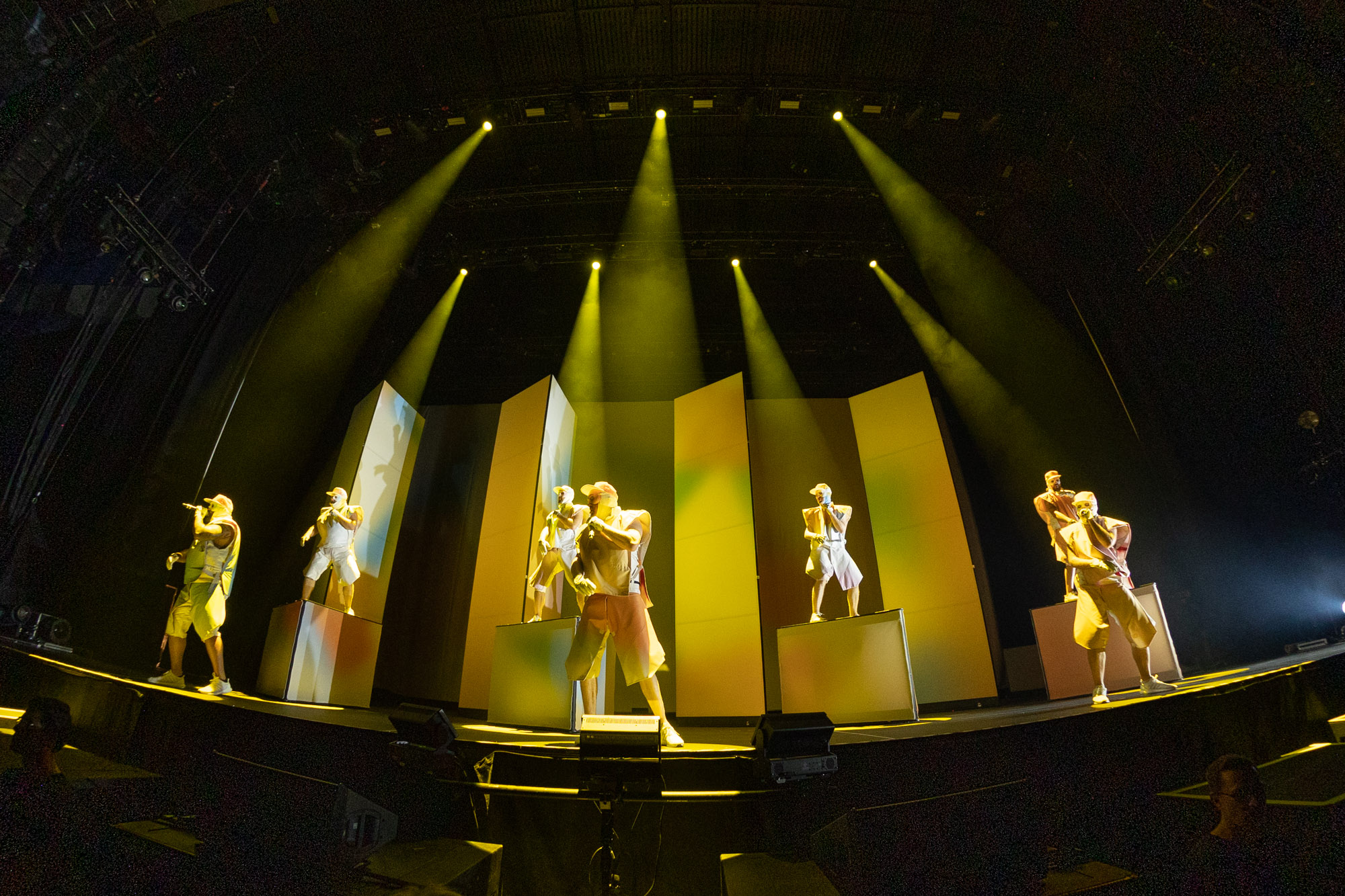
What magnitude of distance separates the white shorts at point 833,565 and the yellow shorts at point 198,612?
5.94 m

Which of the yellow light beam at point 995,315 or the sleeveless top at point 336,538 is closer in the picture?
the sleeveless top at point 336,538

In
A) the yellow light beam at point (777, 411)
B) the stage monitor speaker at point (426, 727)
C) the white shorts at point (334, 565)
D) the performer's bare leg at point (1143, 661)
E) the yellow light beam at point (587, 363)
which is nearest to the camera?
the stage monitor speaker at point (426, 727)

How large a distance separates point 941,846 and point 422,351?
32.1 feet

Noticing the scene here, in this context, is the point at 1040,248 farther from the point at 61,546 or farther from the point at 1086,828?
the point at 61,546

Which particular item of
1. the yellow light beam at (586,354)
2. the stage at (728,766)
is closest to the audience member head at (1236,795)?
the stage at (728,766)

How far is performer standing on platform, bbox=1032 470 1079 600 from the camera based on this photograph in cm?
457

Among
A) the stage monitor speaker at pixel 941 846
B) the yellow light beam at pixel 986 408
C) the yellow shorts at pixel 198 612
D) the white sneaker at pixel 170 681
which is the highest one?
the yellow light beam at pixel 986 408

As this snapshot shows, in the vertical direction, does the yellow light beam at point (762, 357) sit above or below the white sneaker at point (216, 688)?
above

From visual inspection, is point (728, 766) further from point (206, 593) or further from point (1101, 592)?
point (206, 593)

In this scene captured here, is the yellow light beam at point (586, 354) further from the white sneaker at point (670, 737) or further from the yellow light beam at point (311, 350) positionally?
the white sneaker at point (670, 737)

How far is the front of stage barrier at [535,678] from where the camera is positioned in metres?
4.83

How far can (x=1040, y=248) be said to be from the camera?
25.4 feet

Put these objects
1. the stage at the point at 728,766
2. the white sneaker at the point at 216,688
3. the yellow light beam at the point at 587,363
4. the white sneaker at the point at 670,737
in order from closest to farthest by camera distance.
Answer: the stage at the point at 728,766 → the white sneaker at the point at 670,737 → the white sneaker at the point at 216,688 → the yellow light beam at the point at 587,363

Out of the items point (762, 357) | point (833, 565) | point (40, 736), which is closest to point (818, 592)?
point (833, 565)
